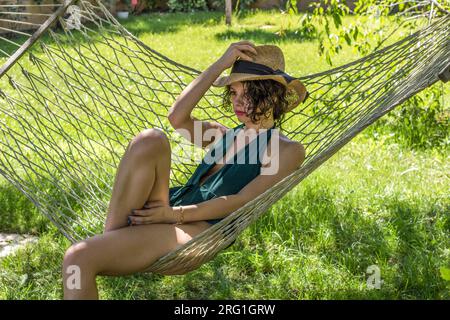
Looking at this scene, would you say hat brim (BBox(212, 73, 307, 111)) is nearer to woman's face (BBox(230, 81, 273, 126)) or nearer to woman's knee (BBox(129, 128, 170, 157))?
woman's face (BBox(230, 81, 273, 126))

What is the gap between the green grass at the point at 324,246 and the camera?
99.3 inches

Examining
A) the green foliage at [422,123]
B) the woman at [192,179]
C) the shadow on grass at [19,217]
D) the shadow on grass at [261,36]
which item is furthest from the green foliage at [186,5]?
the woman at [192,179]

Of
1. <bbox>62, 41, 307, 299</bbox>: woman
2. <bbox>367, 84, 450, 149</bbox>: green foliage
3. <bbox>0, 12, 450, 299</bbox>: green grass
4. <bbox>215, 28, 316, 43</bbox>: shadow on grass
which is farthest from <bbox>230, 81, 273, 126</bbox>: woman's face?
<bbox>215, 28, 316, 43</bbox>: shadow on grass

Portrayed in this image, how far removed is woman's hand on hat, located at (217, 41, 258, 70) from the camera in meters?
2.26

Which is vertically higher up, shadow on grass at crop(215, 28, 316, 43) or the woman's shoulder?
shadow on grass at crop(215, 28, 316, 43)

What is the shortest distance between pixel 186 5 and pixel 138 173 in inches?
322

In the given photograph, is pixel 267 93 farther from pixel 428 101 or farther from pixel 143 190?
pixel 428 101

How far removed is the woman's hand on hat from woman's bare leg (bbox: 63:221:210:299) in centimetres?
50

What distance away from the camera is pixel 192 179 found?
2.34 meters

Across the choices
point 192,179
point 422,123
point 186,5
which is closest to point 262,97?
point 192,179

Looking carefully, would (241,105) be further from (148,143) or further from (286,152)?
(148,143)

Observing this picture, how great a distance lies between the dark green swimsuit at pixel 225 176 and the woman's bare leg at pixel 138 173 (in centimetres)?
23

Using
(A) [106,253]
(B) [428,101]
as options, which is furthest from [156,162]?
(B) [428,101]

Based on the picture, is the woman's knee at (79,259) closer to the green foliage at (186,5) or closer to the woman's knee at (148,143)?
the woman's knee at (148,143)
